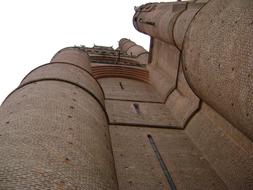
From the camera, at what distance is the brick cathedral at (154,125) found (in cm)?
348

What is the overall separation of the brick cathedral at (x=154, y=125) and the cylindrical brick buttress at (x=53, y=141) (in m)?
0.01

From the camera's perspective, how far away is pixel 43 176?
3182 mm

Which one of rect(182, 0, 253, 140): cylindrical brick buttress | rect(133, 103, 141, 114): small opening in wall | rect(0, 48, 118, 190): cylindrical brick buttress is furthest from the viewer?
rect(133, 103, 141, 114): small opening in wall

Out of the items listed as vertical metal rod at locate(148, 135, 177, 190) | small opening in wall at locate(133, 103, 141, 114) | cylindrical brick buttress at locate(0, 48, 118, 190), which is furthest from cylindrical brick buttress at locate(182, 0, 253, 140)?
small opening in wall at locate(133, 103, 141, 114)

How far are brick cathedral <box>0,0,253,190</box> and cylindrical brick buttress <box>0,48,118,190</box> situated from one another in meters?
0.01

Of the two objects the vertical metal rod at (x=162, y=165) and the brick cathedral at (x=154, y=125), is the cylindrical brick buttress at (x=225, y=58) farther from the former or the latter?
the vertical metal rod at (x=162, y=165)

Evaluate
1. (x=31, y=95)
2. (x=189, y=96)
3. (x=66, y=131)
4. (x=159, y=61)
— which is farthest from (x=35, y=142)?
(x=159, y=61)

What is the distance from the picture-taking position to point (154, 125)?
766 cm

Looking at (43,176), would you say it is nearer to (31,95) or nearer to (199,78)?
(31,95)

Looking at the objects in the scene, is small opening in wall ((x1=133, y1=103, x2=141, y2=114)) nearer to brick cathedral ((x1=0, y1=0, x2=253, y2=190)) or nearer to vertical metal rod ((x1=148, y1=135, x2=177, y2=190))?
brick cathedral ((x1=0, y1=0, x2=253, y2=190))

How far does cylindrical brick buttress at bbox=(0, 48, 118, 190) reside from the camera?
127 inches

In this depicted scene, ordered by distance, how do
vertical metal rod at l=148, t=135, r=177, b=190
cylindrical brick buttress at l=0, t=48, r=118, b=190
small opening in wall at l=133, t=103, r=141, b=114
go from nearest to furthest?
1. cylindrical brick buttress at l=0, t=48, r=118, b=190
2. vertical metal rod at l=148, t=135, r=177, b=190
3. small opening in wall at l=133, t=103, r=141, b=114

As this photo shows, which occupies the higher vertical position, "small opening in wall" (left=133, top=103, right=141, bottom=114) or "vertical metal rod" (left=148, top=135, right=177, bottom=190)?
"small opening in wall" (left=133, top=103, right=141, bottom=114)

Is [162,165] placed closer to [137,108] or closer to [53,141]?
[53,141]
